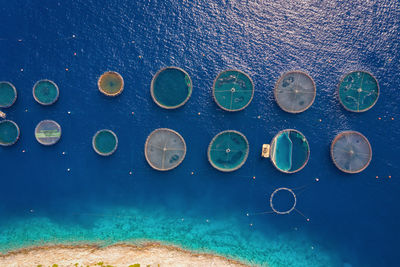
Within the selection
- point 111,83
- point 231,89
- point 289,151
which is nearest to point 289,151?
point 289,151

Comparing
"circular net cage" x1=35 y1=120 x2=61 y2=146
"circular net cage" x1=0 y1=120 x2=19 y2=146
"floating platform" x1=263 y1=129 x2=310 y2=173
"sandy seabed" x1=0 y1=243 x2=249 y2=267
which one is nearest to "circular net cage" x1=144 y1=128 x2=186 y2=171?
"sandy seabed" x1=0 y1=243 x2=249 y2=267

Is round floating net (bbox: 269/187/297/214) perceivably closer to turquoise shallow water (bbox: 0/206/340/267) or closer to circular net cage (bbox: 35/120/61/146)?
turquoise shallow water (bbox: 0/206/340/267)

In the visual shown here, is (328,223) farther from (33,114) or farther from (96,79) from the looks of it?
(33,114)

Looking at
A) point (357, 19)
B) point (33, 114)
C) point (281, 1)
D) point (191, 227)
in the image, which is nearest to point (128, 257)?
point (191, 227)

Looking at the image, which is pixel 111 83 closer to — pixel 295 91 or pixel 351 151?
pixel 295 91

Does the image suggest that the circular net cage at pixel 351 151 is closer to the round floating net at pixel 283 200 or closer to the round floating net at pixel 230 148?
the round floating net at pixel 283 200

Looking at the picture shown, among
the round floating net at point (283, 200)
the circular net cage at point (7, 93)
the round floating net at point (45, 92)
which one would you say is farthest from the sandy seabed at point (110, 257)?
the circular net cage at point (7, 93)
